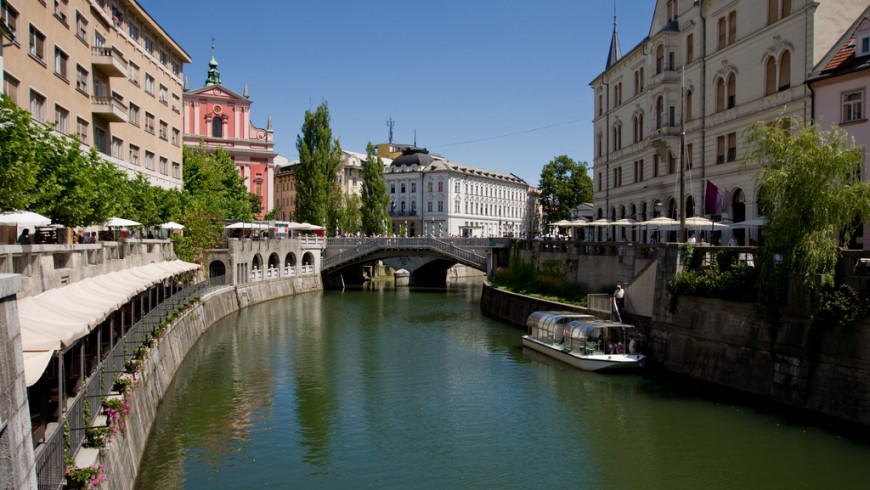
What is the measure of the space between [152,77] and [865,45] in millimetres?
46818

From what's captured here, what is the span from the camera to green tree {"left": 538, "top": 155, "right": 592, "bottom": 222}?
11606 centimetres

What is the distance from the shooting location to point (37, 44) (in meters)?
34.2

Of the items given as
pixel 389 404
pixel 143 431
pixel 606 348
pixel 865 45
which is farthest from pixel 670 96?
pixel 143 431

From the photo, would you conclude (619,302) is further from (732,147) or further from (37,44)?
(37,44)

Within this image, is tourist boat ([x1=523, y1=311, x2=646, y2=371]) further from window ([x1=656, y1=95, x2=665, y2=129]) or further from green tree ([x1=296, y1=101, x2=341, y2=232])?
green tree ([x1=296, y1=101, x2=341, y2=232])

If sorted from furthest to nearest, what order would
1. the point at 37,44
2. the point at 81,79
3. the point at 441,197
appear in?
the point at 441,197 → the point at 81,79 → the point at 37,44

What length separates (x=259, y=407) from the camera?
2698 centimetres

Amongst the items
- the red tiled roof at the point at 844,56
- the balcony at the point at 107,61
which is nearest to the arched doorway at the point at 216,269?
the balcony at the point at 107,61

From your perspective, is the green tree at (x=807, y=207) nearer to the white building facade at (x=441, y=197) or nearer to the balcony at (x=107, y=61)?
the balcony at (x=107, y=61)

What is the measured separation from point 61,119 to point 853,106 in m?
39.3

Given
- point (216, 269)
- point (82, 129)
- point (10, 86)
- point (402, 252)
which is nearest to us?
point (10, 86)

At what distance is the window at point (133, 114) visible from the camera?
49803 mm

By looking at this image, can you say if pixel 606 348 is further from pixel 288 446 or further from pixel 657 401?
pixel 288 446

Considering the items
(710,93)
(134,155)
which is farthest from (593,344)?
(134,155)
